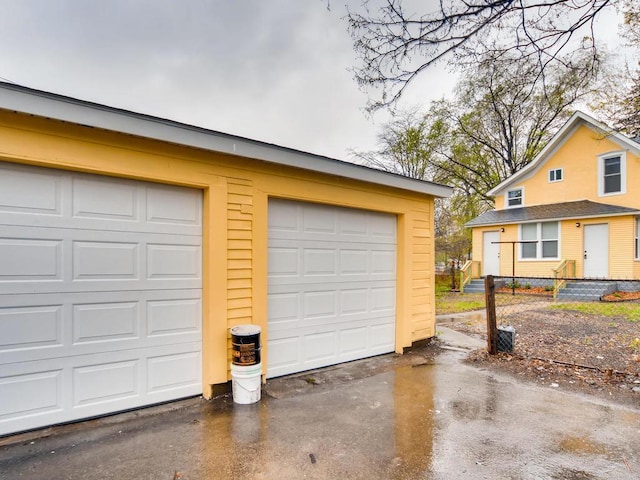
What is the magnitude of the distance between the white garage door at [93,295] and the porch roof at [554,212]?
1389 centimetres

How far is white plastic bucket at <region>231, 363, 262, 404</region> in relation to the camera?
383 centimetres

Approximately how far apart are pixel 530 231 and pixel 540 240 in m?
0.57

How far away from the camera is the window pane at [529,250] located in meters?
14.4

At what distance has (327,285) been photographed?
5.14 m

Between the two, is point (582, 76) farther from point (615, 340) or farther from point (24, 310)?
point (24, 310)

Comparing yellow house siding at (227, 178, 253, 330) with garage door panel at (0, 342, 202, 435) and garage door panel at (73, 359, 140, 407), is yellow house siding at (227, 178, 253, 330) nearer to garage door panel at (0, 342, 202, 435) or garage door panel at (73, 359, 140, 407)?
garage door panel at (0, 342, 202, 435)

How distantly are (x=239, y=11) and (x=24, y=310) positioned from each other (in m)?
5.09

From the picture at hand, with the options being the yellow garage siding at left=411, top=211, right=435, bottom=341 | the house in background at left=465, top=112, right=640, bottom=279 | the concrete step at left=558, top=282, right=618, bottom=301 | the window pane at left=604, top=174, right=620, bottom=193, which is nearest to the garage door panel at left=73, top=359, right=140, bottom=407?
the yellow garage siding at left=411, top=211, right=435, bottom=341

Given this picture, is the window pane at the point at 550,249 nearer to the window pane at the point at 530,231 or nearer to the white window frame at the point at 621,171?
the window pane at the point at 530,231

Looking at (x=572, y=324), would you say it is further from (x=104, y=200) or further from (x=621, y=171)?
(x=104, y=200)

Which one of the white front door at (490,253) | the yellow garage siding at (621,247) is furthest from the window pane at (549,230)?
the white front door at (490,253)

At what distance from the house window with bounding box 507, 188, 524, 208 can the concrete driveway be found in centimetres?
1374

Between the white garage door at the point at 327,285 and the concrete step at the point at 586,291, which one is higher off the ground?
the white garage door at the point at 327,285

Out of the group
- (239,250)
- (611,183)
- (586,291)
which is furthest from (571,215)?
(239,250)
